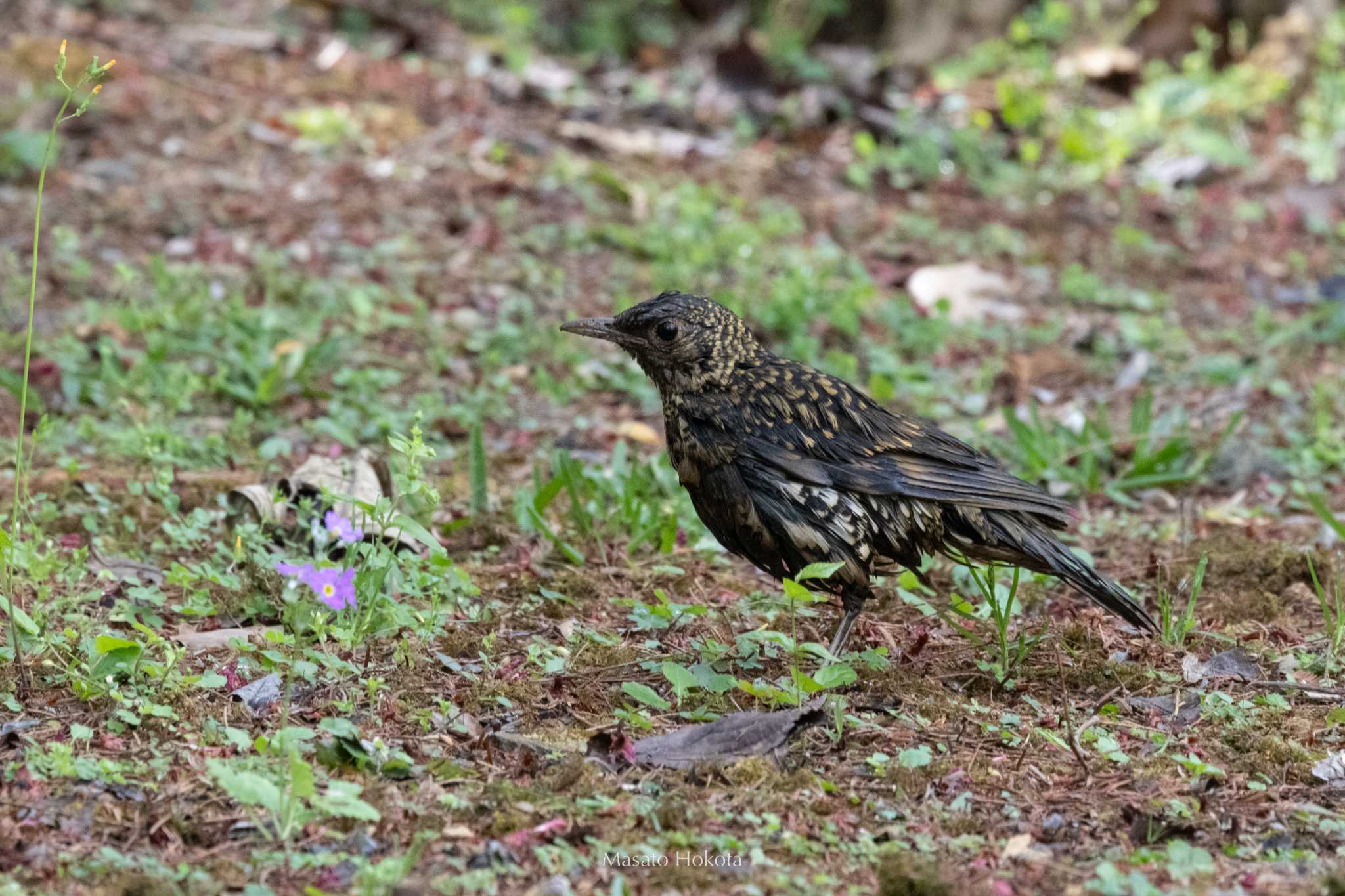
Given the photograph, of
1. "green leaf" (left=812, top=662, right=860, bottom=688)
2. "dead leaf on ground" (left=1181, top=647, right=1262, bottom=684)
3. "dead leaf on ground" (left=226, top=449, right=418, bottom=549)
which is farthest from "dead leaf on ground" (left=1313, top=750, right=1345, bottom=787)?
"dead leaf on ground" (left=226, top=449, right=418, bottom=549)

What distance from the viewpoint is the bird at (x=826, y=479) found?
14.8 ft

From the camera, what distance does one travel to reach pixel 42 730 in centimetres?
360

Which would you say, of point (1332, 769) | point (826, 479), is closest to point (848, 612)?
point (826, 479)

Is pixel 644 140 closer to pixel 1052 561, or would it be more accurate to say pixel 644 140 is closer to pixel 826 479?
pixel 826 479

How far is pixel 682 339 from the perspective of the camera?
15.7 feet

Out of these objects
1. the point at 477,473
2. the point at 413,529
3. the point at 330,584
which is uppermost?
the point at 413,529

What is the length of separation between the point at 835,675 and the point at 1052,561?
3.31 ft

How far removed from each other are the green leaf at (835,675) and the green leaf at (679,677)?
1.13 ft

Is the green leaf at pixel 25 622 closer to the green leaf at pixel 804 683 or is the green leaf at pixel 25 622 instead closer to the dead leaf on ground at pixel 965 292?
the green leaf at pixel 804 683

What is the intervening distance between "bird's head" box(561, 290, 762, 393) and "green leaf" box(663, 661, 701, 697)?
103 cm

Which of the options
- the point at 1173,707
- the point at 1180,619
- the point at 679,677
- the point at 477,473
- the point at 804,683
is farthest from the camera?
the point at 477,473

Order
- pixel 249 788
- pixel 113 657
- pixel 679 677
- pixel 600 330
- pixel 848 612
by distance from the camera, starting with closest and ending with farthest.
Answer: pixel 249 788 → pixel 113 657 → pixel 679 677 → pixel 848 612 → pixel 600 330

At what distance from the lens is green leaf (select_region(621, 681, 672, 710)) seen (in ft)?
13.1

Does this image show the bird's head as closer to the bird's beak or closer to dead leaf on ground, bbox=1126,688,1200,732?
the bird's beak
